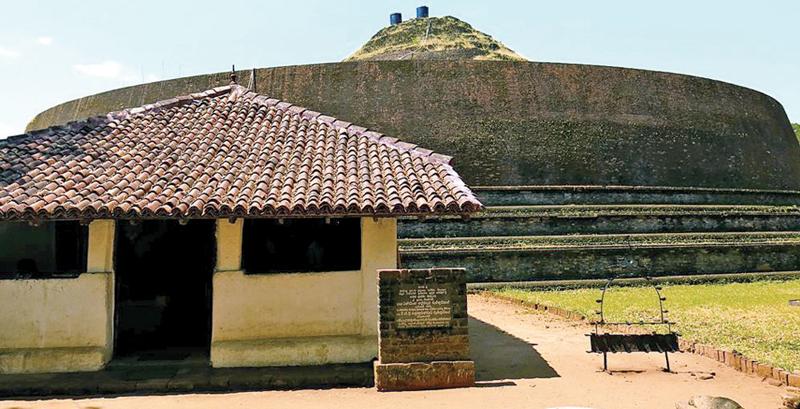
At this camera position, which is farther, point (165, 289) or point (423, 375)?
point (165, 289)

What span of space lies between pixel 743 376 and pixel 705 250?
393 inches

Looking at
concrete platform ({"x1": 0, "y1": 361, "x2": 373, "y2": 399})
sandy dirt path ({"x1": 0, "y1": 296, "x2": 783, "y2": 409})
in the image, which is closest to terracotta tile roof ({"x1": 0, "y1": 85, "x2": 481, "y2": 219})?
concrete platform ({"x1": 0, "y1": 361, "x2": 373, "y2": 399})

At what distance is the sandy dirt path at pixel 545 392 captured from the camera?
16.8 feet

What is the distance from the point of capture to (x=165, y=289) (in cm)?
736

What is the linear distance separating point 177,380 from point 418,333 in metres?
2.53

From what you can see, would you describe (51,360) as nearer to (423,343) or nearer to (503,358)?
(423,343)

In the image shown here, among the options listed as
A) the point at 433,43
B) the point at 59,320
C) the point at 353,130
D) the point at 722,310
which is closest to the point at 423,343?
the point at 353,130

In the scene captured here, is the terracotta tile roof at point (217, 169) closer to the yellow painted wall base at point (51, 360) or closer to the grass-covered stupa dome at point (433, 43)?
the yellow painted wall base at point (51, 360)

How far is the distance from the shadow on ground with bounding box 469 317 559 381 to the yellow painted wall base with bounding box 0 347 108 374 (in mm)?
4179

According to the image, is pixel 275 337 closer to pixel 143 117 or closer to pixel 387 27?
pixel 143 117

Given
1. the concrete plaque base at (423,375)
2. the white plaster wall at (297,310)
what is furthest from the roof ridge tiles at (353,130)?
the concrete plaque base at (423,375)

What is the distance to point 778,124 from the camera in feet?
76.6

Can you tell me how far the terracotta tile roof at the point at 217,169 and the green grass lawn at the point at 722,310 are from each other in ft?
13.2

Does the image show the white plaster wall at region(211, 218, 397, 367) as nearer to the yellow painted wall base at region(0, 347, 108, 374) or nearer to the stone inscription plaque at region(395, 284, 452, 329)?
the stone inscription plaque at region(395, 284, 452, 329)
